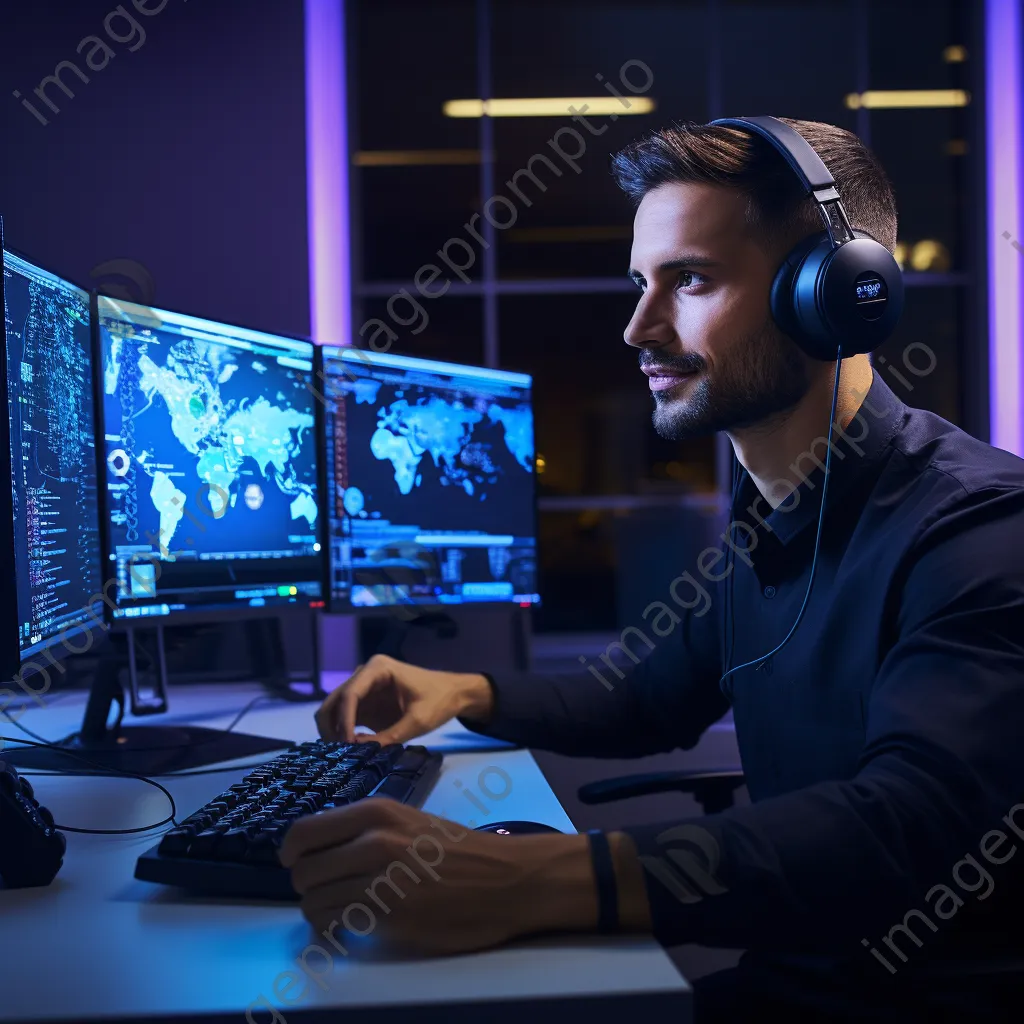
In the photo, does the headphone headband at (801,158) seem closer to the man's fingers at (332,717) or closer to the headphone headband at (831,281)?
the headphone headband at (831,281)

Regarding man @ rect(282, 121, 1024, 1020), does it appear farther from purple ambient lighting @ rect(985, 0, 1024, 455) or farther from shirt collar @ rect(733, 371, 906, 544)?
purple ambient lighting @ rect(985, 0, 1024, 455)

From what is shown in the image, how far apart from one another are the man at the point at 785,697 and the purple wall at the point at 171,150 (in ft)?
4.65

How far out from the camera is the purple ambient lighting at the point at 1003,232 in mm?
2699

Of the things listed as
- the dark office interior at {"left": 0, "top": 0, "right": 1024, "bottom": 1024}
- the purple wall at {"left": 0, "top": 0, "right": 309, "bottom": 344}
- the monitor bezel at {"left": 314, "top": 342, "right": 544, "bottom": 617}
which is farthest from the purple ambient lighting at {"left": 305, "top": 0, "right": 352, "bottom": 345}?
the monitor bezel at {"left": 314, "top": 342, "right": 544, "bottom": 617}

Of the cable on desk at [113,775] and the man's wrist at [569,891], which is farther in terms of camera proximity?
the cable on desk at [113,775]

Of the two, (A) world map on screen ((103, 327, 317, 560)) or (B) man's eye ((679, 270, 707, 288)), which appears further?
(A) world map on screen ((103, 327, 317, 560))

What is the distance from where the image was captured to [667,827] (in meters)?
0.63

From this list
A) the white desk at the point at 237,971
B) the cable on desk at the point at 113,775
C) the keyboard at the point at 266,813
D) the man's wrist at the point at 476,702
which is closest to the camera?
the white desk at the point at 237,971

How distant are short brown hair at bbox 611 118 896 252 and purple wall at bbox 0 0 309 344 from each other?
1.44m

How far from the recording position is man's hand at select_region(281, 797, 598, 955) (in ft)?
1.90

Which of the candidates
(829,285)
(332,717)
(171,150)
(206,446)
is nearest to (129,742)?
(332,717)

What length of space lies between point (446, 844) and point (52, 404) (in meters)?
0.71

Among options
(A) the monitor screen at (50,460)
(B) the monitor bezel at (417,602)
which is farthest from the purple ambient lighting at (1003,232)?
(A) the monitor screen at (50,460)

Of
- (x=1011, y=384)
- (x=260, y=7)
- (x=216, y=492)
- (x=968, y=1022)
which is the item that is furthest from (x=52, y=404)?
(x=1011, y=384)
